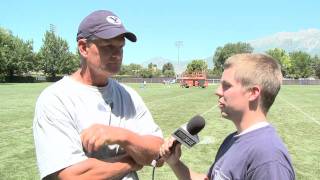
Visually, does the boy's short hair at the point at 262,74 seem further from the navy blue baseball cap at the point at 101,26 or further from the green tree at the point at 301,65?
the green tree at the point at 301,65

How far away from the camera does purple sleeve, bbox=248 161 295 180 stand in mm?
2559

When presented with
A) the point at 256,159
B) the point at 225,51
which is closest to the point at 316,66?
the point at 225,51

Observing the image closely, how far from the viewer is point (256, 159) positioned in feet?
8.87

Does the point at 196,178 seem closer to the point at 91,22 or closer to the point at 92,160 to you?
the point at 92,160

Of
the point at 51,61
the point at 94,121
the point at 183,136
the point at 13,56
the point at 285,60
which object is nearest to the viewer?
the point at 183,136

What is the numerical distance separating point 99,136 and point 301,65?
179 metres

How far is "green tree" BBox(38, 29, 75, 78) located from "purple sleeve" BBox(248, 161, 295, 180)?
123844mm

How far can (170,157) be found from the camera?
3.47 m

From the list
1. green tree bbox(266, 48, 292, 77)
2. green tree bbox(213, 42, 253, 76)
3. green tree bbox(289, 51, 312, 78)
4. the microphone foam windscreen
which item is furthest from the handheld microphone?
green tree bbox(213, 42, 253, 76)

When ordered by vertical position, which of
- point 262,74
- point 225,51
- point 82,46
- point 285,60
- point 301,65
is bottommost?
point 301,65

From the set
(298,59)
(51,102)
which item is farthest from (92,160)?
(298,59)

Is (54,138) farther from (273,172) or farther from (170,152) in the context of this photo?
(273,172)

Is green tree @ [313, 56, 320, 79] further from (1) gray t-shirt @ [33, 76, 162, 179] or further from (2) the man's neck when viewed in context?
(2) the man's neck

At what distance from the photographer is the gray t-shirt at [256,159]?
2.59 meters
